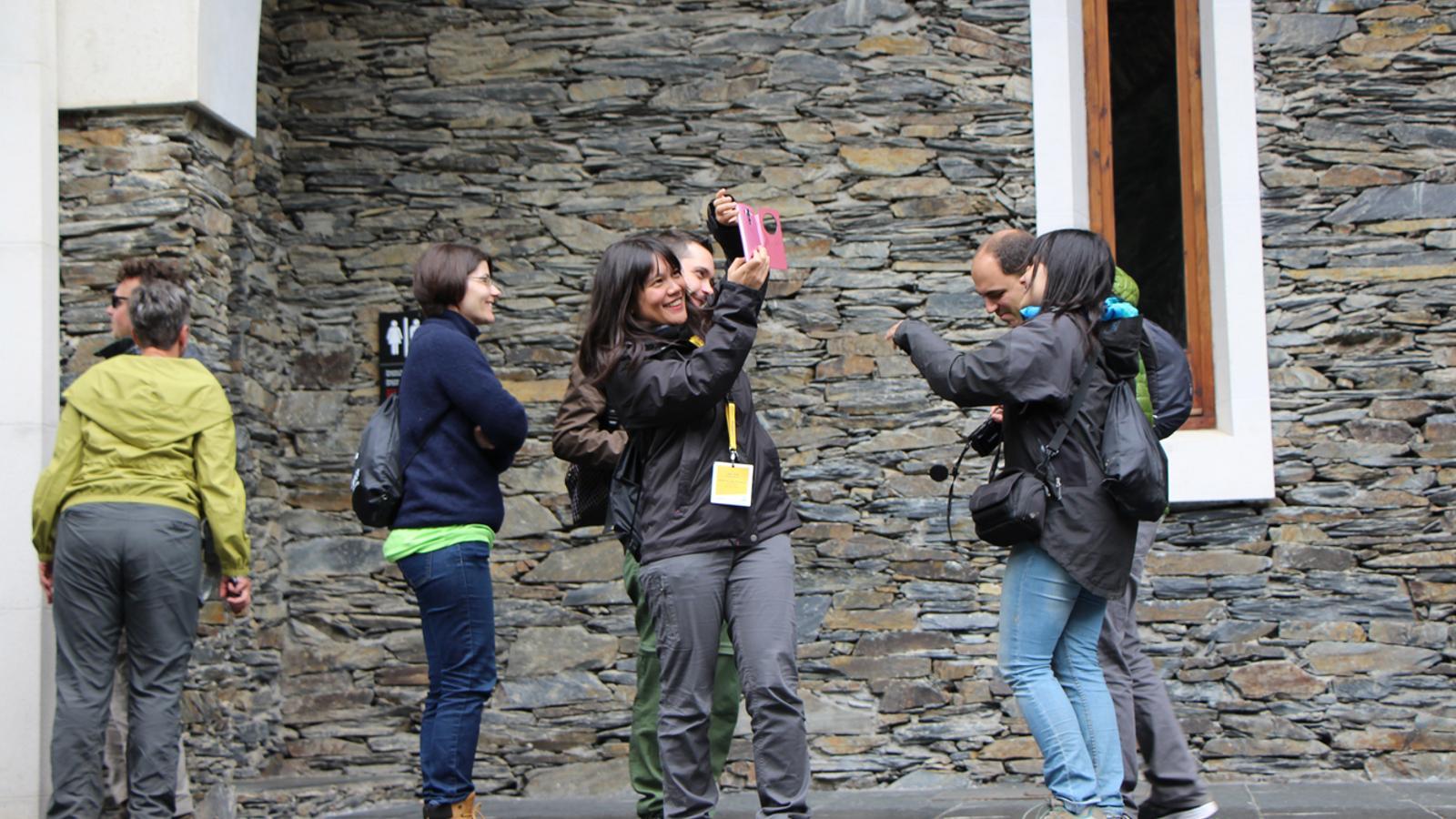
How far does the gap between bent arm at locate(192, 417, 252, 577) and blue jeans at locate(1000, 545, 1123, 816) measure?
7.14ft

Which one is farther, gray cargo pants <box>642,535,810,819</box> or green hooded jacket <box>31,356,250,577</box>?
green hooded jacket <box>31,356,250,577</box>

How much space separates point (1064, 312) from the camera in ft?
13.9

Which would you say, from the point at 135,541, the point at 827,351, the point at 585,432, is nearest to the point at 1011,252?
the point at 585,432

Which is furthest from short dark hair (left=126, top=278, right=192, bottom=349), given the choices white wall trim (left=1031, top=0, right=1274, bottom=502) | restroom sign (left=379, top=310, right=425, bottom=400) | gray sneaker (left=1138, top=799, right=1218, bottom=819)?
white wall trim (left=1031, top=0, right=1274, bottom=502)

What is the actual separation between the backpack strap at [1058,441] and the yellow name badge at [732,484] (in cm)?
74

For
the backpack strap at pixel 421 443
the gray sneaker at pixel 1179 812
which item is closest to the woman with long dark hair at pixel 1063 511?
the gray sneaker at pixel 1179 812

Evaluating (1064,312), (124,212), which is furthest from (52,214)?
(1064,312)

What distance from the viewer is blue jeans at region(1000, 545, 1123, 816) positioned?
4.04 m

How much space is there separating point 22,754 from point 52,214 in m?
1.79

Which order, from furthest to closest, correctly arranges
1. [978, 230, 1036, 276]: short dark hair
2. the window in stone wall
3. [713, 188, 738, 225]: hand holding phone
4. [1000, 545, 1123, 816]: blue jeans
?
1. the window in stone wall
2. [978, 230, 1036, 276]: short dark hair
3. [713, 188, 738, 225]: hand holding phone
4. [1000, 545, 1123, 816]: blue jeans

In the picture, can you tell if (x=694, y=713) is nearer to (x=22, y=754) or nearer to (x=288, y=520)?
(x=22, y=754)

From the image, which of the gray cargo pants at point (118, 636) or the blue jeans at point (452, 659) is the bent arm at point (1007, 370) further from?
the gray cargo pants at point (118, 636)

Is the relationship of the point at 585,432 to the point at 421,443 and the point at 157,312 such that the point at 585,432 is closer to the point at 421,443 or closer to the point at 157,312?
the point at 421,443

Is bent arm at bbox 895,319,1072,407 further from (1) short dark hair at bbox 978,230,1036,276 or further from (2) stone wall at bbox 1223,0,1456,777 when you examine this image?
(2) stone wall at bbox 1223,0,1456,777
